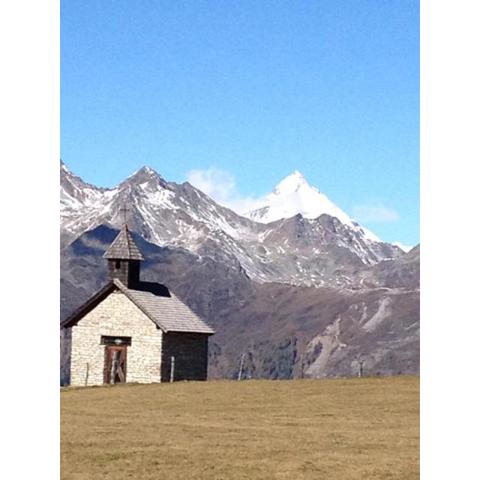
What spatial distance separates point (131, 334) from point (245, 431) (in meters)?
24.7

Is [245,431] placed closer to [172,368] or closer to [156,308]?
[172,368]

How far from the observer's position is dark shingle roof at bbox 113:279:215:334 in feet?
151

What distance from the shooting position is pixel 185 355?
4688 cm

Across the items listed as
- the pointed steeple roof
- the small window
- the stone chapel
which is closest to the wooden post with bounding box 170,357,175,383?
the stone chapel

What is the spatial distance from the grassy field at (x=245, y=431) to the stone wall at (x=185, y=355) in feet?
29.4

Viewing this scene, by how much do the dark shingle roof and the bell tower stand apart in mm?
489

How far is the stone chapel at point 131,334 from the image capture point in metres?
45.7

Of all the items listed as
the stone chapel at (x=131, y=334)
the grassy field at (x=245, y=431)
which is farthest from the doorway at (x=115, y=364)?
the grassy field at (x=245, y=431)

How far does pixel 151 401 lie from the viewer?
102 feet

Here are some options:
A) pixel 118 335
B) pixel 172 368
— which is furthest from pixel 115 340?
pixel 172 368
